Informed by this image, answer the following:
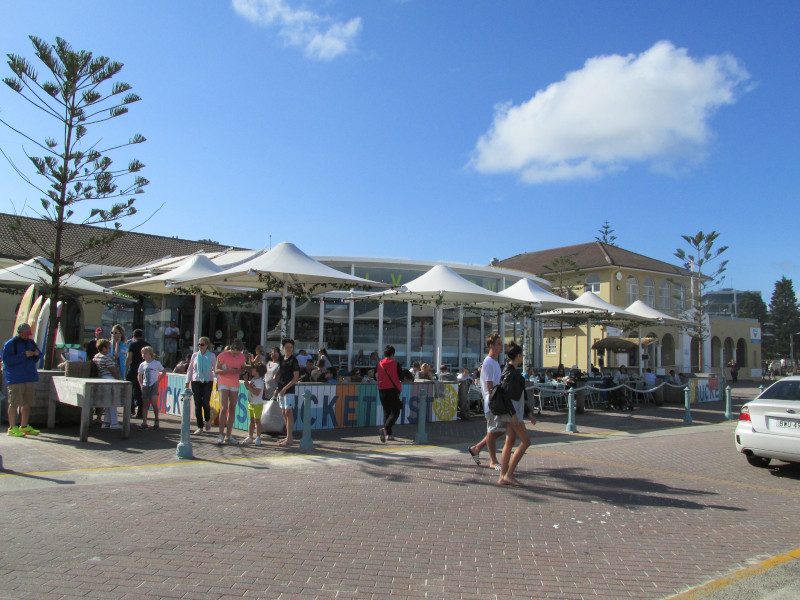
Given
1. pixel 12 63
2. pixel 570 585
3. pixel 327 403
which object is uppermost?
pixel 12 63

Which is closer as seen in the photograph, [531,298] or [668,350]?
[531,298]

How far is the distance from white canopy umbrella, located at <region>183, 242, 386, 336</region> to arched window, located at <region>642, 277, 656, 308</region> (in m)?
32.9

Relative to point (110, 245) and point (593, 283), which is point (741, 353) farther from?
point (110, 245)

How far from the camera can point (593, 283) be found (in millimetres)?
40719

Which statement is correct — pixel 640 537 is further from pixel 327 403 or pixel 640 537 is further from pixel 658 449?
pixel 327 403

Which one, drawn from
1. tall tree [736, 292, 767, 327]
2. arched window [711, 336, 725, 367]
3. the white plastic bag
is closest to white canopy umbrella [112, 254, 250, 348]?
the white plastic bag

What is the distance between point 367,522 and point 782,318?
9864 cm

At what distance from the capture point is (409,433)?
1198cm

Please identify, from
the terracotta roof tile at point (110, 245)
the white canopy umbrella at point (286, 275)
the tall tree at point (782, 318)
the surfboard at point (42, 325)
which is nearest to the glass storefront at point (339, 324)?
the terracotta roof tile at point (110, 245)

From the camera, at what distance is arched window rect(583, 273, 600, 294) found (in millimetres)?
40484

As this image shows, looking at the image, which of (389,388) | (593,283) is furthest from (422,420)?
(593,283)

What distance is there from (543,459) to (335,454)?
326cm

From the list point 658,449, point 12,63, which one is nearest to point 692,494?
point 658,449

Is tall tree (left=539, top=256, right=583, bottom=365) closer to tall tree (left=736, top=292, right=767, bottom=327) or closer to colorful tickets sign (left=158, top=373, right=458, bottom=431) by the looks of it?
colorful tickets sign (left=158, top=373, right=458, bottom=431)
